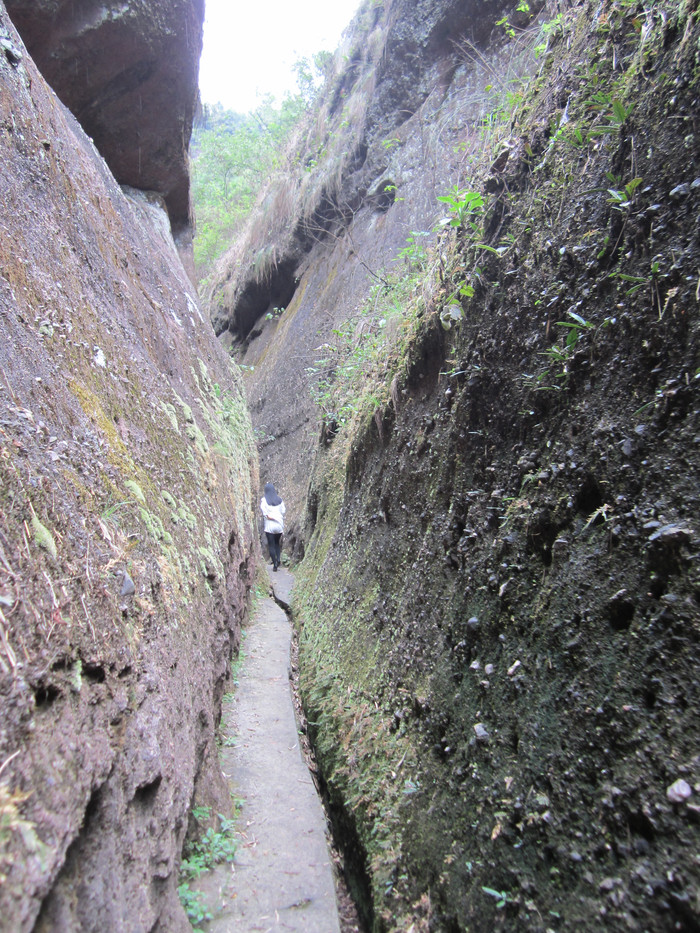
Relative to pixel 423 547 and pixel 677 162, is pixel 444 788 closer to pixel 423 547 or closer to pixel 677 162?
pixel 423 547

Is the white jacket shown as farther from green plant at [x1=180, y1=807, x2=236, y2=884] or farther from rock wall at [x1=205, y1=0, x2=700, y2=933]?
green plant at [x1=180, y1=807, x2=236, y2=884]

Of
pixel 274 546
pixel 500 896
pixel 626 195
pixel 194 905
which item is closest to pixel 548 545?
pixel 500 896

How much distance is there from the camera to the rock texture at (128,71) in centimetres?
679

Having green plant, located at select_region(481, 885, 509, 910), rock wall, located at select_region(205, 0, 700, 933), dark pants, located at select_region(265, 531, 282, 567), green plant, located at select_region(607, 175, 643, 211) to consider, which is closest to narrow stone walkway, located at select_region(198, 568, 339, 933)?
rock wall, located at select_region(205, 0, 700, 933)

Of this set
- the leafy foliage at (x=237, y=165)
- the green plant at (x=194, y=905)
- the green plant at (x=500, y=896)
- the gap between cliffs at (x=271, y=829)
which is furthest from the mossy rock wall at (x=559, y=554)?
the leafy foliage at (x=237, y=165)

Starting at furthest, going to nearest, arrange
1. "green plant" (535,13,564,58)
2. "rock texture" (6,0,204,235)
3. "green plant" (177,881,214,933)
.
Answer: "rock texture" (6,0,204,235) → "green plant" (535,13,564,58) → "green plant" (177,881,214,933)

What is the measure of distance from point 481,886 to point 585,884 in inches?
22.7

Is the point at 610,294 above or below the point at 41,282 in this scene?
below

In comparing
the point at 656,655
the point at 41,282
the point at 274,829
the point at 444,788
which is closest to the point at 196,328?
the point at 41,282

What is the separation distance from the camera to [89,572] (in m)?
2.38

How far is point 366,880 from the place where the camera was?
3043 mm

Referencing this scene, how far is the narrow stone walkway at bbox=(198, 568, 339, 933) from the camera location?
2941 mm

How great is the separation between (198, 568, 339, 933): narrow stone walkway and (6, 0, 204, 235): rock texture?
26.2 ft

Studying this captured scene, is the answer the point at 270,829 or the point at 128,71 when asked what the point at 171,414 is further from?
the point at 128,71
